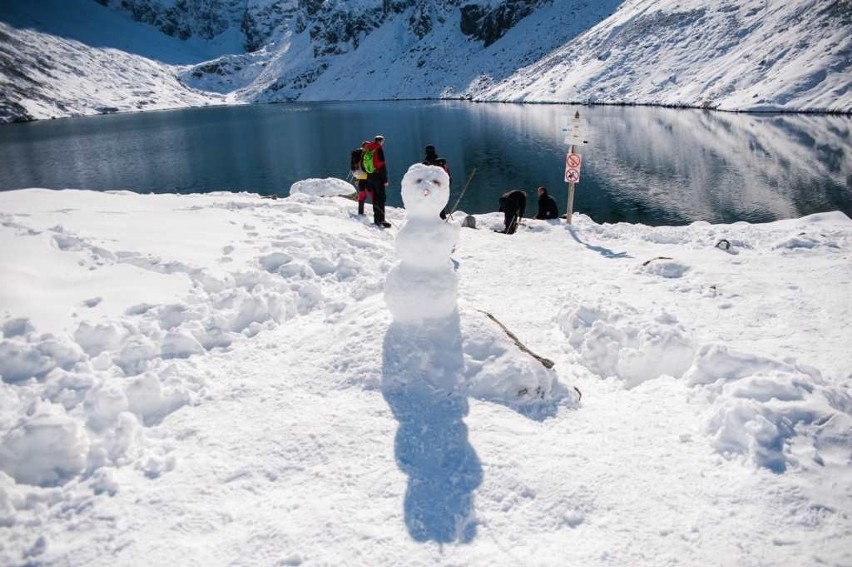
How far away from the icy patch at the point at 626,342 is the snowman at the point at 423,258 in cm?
210

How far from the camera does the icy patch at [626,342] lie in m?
6.38

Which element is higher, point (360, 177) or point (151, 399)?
point (360, 177)

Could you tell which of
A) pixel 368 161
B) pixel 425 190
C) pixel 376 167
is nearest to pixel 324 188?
pixel 368 161

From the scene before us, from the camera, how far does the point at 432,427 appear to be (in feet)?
16.9

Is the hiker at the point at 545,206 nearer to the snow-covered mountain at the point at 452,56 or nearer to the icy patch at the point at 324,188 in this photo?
the icy patch at the point at 324,188

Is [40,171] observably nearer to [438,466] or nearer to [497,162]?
[497,162]

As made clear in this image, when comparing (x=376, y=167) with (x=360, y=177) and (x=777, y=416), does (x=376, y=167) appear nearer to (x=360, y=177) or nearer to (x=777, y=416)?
(x=360, y=177)

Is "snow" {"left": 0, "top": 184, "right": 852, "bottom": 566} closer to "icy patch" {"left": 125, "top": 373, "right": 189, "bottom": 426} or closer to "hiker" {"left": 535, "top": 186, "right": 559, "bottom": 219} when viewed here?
"icy patch" {"left": 125, "top": 373, "right": 189, "bottom": 426}

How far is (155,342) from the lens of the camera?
19.8 feet

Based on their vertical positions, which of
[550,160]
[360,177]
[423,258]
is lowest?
[550,160]

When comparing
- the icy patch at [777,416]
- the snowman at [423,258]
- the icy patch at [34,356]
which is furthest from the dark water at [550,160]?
the icy patch at [34,356]

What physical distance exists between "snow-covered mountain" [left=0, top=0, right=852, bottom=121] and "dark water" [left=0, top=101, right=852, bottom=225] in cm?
801

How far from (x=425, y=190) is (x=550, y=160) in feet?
101

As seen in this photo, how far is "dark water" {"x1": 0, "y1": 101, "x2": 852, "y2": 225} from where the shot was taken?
83.0 feet
